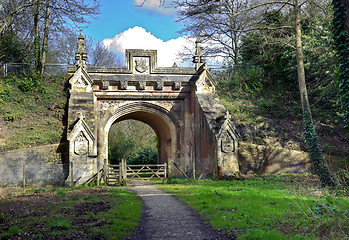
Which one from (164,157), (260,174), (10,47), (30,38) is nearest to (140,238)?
(260,174)

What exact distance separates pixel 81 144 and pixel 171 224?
856 centimetres

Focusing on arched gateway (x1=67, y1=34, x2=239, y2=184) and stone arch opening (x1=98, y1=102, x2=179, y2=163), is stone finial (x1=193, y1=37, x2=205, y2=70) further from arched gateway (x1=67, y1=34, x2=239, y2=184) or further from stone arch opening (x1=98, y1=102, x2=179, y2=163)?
stone arch opening (x1=98, y1=102, x2=179, y2=163)

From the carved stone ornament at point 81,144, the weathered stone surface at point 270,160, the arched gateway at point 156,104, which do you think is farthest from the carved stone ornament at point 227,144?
the carved stone ornament at point 81,144

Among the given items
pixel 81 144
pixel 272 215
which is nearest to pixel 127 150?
pixel 81 144

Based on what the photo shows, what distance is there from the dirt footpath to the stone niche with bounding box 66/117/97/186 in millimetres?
5509

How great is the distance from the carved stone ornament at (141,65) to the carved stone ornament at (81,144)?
506 cm

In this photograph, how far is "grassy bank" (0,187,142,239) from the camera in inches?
216

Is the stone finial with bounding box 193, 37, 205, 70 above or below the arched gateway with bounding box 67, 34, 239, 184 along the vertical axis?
above

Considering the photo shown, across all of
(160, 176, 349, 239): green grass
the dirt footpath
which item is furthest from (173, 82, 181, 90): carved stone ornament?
the dirt footpath

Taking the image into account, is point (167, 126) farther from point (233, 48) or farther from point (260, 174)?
point (233, 48)

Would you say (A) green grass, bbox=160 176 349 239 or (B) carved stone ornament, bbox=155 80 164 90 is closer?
(A) green grass, bbox=160 176 349 239

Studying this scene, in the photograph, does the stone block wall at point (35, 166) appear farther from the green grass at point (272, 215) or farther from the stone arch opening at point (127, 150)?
the stone arch opening at point (127, 150)

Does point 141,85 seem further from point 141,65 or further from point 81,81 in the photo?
point 81,81

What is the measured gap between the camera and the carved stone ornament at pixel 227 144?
14195mm
